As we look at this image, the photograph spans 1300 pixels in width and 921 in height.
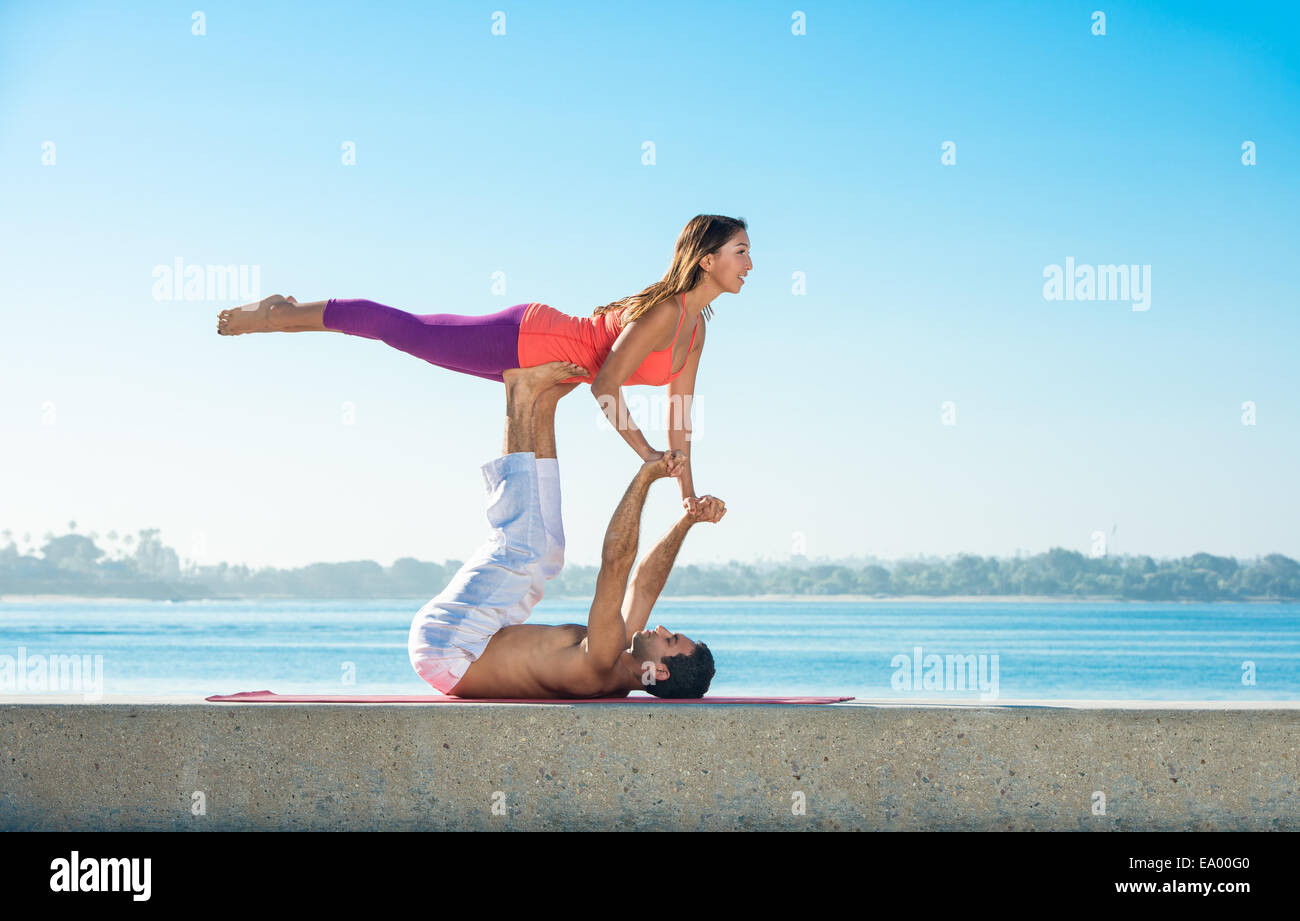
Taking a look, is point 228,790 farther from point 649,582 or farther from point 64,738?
point 649,582

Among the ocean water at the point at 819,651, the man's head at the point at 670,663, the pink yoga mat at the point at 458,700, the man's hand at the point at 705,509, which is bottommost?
the ocean water at the point at 819,651

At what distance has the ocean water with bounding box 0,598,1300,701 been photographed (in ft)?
93.0

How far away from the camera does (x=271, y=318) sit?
15.4ft

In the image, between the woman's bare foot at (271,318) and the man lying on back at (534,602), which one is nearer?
the man lying on back at (534,602)

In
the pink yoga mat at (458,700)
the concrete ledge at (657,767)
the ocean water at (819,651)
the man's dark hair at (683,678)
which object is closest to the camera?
the concrete ledge at (657,767)

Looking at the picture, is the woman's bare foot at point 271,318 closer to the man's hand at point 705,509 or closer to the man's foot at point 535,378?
the man's foot at point 535,378

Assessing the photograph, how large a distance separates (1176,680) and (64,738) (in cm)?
2948

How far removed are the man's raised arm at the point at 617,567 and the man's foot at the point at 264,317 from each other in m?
1.64

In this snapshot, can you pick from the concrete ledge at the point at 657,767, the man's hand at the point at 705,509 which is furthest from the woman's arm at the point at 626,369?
the concrete ledge at the point at 657,767

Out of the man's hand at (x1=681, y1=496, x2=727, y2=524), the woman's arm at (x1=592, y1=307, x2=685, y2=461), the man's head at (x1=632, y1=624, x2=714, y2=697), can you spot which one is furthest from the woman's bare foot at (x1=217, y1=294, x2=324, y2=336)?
the man's head at (x1=632, y1=624, x2=714, y2=697)

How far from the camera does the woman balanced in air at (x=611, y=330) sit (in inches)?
170

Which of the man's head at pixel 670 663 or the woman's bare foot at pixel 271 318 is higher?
the woman's bare foot at pixel 271 318

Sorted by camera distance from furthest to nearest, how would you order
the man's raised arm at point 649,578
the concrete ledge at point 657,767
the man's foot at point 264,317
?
the man's foot at point 264,317
the man's raised arm at point 649,578
the concrete ledge at point 657,767

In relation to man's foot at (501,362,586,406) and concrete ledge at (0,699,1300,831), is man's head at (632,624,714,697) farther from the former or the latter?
man's foot at (501,362,586,406)
